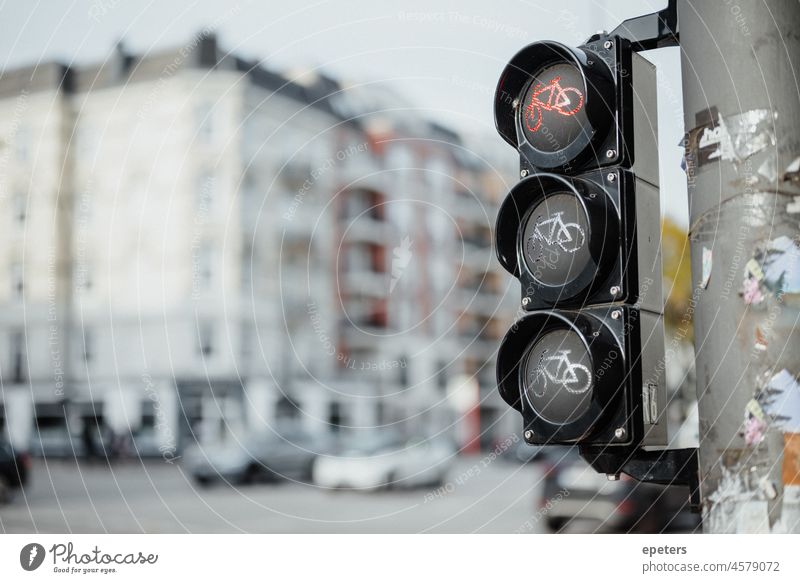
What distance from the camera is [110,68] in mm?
27094

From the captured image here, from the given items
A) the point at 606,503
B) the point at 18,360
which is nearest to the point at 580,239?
the point at 606,503

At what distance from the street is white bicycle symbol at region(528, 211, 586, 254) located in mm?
8130

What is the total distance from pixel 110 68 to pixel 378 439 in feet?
47.8

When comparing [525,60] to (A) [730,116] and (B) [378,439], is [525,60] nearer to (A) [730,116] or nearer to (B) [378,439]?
(A) [730,116]

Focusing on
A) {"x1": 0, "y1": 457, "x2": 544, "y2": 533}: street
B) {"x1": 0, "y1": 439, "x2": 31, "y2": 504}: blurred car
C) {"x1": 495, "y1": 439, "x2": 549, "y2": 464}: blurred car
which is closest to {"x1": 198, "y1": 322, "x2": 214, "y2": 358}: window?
{"x1": 0, "y1": 457, "x2": 544, "y2": 533}: street

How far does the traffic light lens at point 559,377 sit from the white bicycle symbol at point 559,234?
17 centimetres

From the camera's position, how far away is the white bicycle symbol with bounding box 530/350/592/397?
1.83 meters

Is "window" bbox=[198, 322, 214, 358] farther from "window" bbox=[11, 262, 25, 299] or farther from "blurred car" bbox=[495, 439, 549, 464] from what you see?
"blurred car" bbox=[495, 439, 549, 464]

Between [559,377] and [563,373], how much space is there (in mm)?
13

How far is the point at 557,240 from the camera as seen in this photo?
191cm

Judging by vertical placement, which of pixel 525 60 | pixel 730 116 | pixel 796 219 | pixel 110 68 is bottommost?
pixel 796 219
